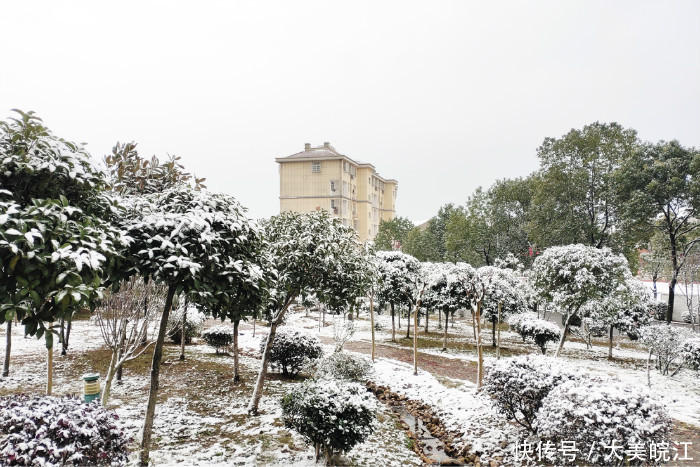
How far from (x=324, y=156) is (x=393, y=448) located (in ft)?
119

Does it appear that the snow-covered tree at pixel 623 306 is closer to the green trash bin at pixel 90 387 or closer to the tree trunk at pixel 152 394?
the tree trunk at pixel 152 394

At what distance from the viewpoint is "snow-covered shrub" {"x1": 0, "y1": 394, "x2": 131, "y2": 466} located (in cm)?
349

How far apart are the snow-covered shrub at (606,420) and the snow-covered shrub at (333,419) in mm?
2617

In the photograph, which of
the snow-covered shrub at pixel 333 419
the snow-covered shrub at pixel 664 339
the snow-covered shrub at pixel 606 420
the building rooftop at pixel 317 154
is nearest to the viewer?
the snow-covered shrub at pixel 606 420

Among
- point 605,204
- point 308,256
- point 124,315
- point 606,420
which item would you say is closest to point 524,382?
point 606,420

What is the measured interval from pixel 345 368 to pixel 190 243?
6.77m

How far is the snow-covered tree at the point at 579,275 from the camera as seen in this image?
38.9 ft

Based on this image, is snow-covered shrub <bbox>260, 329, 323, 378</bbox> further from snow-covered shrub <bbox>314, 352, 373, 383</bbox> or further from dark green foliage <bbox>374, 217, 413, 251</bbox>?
dark green foliage <bbox>374, 217, 413, 251</bbox>

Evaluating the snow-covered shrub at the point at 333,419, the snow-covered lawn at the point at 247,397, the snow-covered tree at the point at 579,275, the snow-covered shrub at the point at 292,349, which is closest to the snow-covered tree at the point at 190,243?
the snow-covered lawn at the point at 247,397

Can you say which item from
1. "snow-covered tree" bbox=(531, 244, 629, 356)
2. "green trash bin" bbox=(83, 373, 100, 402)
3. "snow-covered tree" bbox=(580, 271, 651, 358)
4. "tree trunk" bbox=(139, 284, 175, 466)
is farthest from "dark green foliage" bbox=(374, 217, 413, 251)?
"tree trunk" bbox=(139, 284, 175, 466)

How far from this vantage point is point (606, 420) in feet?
14.8

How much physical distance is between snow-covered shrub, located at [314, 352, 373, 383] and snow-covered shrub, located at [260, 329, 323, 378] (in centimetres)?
78

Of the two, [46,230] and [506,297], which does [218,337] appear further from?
[506,297]

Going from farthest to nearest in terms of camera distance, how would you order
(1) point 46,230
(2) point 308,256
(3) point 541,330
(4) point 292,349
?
(3) point 541,330, (4) point 292,349, (2) point 308,256, (1) point 46,230
